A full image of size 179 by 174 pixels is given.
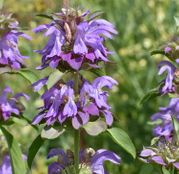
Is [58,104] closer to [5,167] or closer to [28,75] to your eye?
[28,75]

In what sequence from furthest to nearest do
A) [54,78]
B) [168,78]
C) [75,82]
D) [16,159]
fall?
1. [168,78]
2. [16,159]
3. [75,82]
4. [54,78]

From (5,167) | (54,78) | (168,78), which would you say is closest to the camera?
(54,78)

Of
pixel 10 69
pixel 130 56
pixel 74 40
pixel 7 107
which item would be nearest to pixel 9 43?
pixel 10 69

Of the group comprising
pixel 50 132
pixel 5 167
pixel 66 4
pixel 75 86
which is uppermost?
pixel 66 4

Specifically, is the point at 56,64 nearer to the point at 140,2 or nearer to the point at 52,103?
the point at 52,103

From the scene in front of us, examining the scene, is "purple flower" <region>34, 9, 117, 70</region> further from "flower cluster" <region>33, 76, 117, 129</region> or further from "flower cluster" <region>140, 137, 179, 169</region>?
"flower cluster" <region>140, 137, 179, 169</region>

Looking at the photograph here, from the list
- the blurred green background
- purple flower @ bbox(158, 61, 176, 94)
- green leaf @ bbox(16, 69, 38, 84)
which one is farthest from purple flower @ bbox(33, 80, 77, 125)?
the blurred green background
